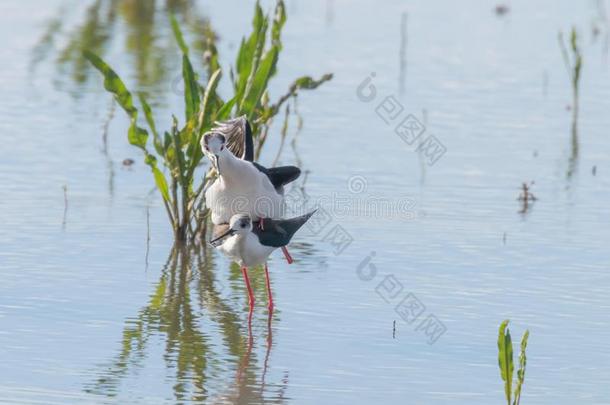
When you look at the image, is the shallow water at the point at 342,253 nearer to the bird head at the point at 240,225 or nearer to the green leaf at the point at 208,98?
the bird head at the point at 240,225

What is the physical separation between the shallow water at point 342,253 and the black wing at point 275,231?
401 millimetres

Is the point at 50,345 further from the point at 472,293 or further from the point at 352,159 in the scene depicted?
the point at 352,159

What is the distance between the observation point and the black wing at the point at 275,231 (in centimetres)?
768

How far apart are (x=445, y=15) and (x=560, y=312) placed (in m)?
9.80

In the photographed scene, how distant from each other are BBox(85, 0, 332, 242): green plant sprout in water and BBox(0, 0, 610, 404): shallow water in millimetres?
312

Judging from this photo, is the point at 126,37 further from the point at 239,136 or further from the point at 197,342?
the point at 197,342

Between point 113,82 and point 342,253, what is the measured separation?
5.86 feet

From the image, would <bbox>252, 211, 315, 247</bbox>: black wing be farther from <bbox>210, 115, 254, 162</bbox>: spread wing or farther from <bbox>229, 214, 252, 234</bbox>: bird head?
<bbox>210, 115, 254, 162</bbox>: spread wing

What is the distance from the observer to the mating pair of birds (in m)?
7.51

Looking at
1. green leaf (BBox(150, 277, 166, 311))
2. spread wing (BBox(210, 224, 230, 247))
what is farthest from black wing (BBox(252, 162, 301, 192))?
green leaf (BBox(150, 277, 166, 311))

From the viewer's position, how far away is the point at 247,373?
6785 mm

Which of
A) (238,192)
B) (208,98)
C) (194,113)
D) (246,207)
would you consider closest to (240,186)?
(238,192)

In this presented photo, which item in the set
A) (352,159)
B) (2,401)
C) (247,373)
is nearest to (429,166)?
(352,159)

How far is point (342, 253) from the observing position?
8.95m
